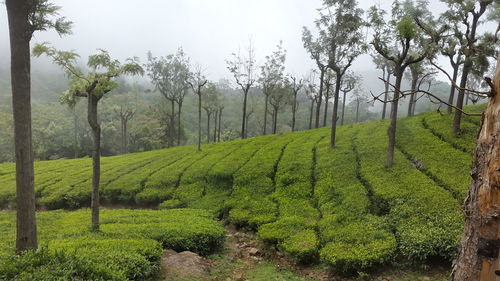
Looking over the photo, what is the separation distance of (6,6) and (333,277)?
10.8 m

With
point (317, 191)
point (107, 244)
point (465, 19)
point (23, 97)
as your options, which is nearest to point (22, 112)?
point (23, 97)

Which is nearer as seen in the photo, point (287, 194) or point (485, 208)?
point (485, 208)

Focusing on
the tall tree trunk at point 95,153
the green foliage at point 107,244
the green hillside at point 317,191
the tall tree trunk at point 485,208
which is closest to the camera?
the tall tree trunk at point 485,208

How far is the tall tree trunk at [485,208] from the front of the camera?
87.3 inches

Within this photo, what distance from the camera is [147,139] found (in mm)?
44438

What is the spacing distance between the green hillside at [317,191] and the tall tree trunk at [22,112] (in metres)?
2.46

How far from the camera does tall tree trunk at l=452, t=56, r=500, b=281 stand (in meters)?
2.22

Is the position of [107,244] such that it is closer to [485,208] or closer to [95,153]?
[95,153]

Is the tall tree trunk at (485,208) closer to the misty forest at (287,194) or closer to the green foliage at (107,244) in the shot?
the misty forest at (287,194)

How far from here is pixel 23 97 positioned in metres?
6.54

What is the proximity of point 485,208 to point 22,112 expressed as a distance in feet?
26.6

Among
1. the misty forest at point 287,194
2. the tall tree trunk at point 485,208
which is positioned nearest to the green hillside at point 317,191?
the misty forest at point 287,194

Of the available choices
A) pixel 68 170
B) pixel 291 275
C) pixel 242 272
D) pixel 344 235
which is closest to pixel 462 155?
pixel 344 235

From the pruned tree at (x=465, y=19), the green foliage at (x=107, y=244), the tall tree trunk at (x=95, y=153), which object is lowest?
the green foliage at (x=107, y=244)
